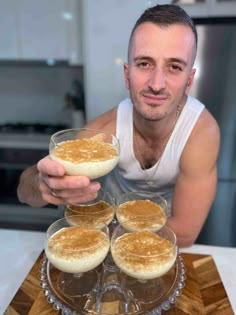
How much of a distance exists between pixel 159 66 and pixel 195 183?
17.1 inches

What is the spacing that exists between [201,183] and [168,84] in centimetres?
38

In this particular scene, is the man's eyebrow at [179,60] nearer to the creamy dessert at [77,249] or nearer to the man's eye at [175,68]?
the man's eye at [175,68]

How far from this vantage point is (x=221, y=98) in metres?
2.19

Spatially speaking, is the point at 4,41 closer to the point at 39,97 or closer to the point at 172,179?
the point at 39,97

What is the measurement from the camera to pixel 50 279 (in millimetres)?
884

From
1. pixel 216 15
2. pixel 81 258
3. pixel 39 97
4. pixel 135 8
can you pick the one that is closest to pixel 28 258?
pixel 81 258

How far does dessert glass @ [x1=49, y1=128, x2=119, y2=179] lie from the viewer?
0.79 meters

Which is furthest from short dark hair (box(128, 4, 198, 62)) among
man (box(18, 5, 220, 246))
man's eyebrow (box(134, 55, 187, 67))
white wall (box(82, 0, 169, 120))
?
white wall (box(82, 0, 169, 120))

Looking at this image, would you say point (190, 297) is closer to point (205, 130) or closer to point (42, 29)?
point (205, 130)

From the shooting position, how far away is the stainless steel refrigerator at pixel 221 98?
207 centimetres

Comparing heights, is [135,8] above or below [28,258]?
above

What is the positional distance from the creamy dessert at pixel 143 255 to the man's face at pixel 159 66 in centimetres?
49

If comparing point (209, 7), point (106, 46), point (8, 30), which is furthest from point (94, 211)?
point (8, 30)

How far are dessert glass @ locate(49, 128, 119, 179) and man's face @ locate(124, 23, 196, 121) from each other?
30cm
